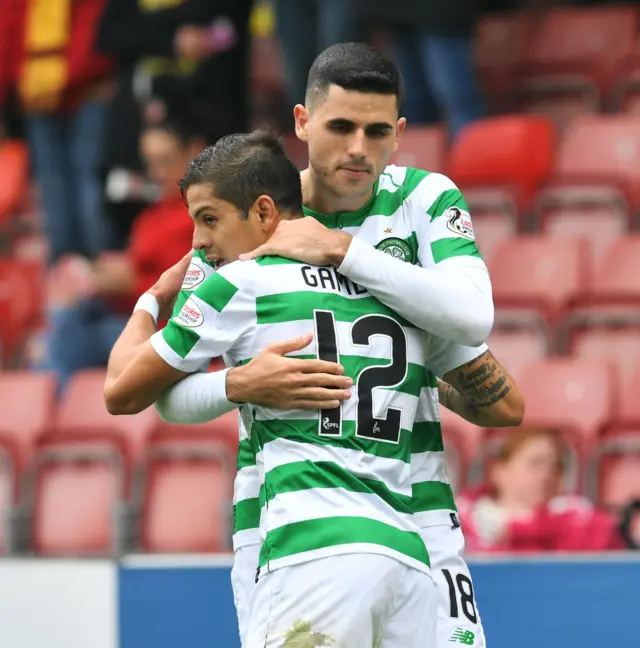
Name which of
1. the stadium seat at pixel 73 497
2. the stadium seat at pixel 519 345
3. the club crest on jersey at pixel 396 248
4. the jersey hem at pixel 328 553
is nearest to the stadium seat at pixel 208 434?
the stadium seat at pixel 73 497

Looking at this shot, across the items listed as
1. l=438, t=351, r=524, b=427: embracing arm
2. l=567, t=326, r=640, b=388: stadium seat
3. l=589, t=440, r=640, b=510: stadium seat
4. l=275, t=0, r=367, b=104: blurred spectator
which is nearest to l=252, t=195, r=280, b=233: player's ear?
l=438, t=351, r=524, b=427: embracing arm

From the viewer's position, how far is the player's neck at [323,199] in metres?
2.95

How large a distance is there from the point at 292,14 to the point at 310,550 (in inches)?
220

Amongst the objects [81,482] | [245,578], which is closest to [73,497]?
[81,482]

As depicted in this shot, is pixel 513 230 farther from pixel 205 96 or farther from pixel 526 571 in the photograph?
pixel 526 571

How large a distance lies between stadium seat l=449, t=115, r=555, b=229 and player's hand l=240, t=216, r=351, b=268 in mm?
4323

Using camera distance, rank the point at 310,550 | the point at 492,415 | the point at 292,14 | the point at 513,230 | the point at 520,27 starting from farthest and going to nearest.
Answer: the point at 520,27, the point at 292,14, the point at 513,230, the point at 492,415, the point at 310,550

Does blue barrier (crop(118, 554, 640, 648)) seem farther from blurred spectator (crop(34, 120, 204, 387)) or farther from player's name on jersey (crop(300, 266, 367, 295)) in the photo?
blurred spectator (crop(34, 120, 204, 387))

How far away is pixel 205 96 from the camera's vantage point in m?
7.20

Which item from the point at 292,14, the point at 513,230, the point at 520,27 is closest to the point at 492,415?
the point at 513,230

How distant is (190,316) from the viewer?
9.00ft

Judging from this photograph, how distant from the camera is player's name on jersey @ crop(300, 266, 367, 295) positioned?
9.01ft

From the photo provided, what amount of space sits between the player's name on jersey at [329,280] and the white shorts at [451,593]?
55 cm

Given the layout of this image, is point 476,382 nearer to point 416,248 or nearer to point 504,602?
point 416,248
